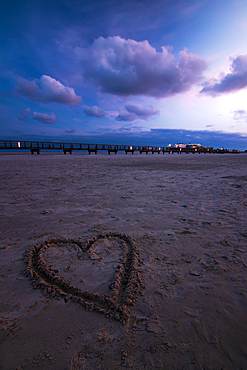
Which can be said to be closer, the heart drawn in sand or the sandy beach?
the sandy beach

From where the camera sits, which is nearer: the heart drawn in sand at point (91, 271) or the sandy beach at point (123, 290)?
the sandy beach at point (123, 290)

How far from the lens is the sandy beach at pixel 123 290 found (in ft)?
4.78

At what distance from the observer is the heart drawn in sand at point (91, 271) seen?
1.93 m

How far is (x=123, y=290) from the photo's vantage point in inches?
81.9

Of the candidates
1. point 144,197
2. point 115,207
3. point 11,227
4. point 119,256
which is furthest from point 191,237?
point 11,227

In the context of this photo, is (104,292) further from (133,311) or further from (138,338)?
(138,338)

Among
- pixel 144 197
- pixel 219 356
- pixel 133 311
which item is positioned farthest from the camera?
pixel 144 197

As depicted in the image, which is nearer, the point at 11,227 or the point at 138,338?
the point at 138,338

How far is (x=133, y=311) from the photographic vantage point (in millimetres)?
1811

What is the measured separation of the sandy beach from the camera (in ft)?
4.78

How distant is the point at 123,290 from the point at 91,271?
0.55 metres

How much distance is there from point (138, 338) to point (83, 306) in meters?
0.66

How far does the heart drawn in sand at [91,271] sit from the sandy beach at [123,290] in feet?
0.04

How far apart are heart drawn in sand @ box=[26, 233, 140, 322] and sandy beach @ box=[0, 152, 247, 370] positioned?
0.5 inches
